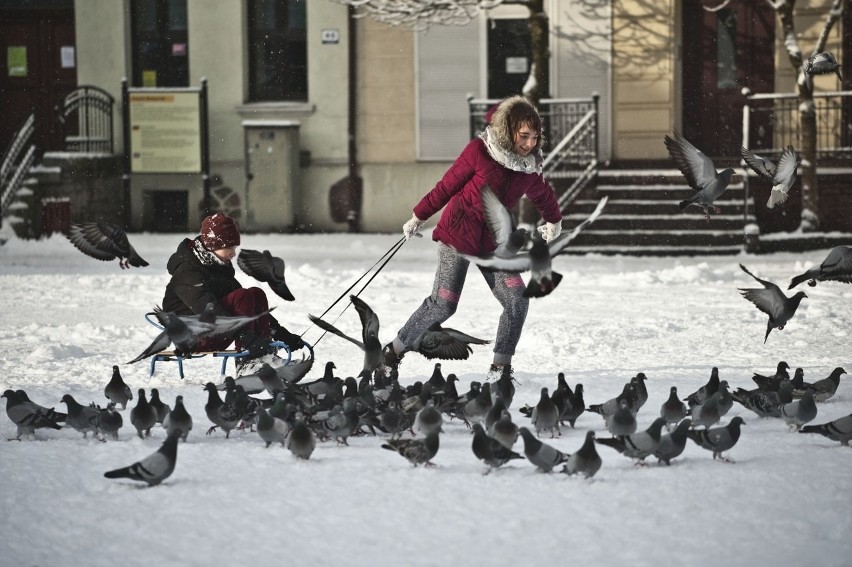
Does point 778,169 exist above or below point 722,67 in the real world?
below

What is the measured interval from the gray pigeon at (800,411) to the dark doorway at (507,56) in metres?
13.4

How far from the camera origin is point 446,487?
5.23 metres

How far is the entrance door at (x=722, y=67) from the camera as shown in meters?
18.5

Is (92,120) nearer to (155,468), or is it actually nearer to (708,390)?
(708,390)

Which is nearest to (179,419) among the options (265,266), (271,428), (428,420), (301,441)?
(271,428)

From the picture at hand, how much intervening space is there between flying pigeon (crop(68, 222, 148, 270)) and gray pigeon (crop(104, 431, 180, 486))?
2.49 m

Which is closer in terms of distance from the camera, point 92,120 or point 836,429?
point 836,429

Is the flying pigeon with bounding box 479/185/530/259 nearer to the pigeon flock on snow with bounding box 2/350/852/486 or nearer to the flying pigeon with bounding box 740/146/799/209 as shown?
the pigeon flock on snow with bounding box 2/350/852/486

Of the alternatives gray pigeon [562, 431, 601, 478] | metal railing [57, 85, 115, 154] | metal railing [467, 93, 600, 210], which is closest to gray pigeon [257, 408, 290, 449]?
gray pigeon [562, 431, 601, 478]

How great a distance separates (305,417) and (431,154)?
13.9 m

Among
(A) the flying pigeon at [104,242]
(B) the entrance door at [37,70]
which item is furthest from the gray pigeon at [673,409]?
(B) the entrance door at [37,70]

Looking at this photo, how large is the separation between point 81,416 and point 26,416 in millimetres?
280

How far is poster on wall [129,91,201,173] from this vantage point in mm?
19125

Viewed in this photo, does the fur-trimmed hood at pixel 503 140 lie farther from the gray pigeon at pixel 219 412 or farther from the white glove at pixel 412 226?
the gray pigeon at pixel 219 412
